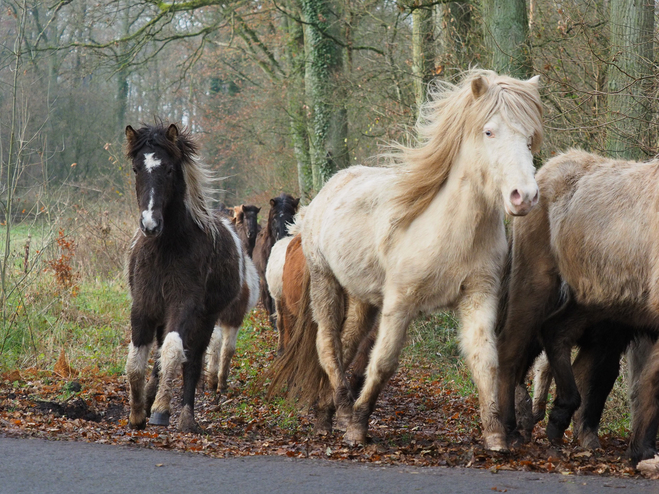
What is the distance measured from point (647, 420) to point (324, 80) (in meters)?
12.3

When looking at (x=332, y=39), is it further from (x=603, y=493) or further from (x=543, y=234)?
(x=603, y=493)

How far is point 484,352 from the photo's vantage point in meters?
4.96

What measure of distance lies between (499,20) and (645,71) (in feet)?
6.18

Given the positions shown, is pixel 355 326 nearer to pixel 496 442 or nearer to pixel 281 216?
pixel 496 442

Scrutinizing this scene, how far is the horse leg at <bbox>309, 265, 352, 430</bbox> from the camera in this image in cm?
623

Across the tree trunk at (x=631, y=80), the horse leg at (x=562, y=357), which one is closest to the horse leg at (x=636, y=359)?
the horse leg at (x=562, y=357)

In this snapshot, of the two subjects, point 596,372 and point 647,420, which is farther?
point 596,372

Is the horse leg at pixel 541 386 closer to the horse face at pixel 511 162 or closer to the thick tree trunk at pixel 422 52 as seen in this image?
the horse face at pixel 511 162

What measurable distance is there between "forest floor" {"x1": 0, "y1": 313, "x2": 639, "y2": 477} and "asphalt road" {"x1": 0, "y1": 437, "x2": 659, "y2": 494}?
9.6 inches

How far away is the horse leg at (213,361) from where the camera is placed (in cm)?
929

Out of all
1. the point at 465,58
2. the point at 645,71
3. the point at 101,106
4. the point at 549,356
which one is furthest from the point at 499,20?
the point at 101,106

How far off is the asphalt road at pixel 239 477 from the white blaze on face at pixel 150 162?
2403 mm

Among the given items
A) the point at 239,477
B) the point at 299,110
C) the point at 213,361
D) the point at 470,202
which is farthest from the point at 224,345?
the point at 299,110

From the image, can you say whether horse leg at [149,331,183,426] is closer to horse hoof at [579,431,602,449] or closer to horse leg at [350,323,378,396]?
horse leg at [350,323,378,396]
